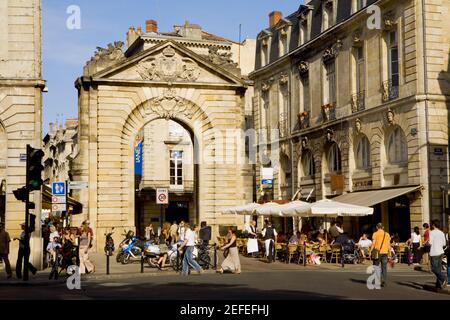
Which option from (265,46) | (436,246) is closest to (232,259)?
(436,246)

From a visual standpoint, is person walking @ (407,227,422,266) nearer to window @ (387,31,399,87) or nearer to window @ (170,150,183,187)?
window @ (387,31,399,87)

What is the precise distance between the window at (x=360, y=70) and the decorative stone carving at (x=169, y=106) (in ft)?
27.3

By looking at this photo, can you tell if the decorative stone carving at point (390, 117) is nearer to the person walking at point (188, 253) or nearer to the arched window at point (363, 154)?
Result: the arched window at point (363, 154)

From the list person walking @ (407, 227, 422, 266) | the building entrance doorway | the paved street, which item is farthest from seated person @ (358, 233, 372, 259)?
the building entrance doorway

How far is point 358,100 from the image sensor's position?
35.0m

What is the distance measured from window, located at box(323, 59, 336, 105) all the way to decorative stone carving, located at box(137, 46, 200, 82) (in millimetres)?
6345

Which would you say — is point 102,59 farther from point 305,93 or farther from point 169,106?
point 305,93

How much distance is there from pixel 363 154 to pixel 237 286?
17.9 metres

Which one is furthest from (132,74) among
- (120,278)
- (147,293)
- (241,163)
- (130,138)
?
(147,293)

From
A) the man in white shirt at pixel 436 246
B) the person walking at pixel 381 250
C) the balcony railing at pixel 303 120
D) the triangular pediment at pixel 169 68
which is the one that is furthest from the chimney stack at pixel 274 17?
the man in white shirt at pixel 436 246

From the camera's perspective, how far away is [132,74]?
123ft

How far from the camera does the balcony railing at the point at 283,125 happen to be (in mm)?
44000

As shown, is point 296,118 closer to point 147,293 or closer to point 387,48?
point 387,48
